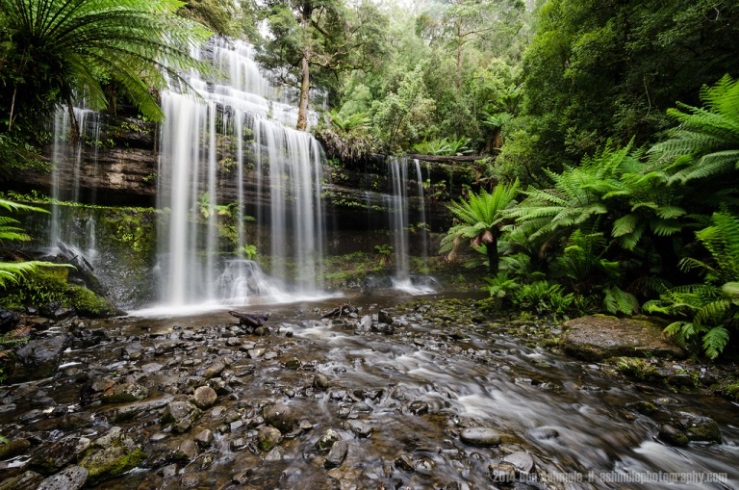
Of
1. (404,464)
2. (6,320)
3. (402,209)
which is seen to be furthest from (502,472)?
(402,209)

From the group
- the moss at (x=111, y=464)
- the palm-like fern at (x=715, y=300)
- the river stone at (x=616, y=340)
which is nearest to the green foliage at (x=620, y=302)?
the river stone at (x=616, y=340)

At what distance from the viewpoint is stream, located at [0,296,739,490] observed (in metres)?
1.59

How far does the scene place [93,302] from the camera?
483 centimetres

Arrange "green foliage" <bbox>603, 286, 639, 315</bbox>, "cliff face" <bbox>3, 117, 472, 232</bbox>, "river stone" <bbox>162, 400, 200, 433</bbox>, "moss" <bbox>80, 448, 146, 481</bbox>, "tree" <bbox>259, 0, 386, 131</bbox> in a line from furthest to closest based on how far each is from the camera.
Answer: "tree" <bbox>259, 0, 386, 131</bbox>, "cliff face" <bbox>3, 117, 472, 232</bbox>, "green foliage" <bbox>603, 286, 639, 315</bbox>, "river stone" <bbox>162, 400, 200, 433</bbox>, "moss" <bbox>80, 448, 146, 481</bbox>

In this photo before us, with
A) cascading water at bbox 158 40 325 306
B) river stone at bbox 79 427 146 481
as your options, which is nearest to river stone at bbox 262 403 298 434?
river stone at bbox 79 427 146 481

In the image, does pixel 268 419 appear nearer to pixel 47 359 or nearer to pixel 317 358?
pixel 317 358

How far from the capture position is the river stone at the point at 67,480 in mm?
1365

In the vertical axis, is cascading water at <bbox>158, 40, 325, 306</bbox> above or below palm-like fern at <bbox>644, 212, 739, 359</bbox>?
above

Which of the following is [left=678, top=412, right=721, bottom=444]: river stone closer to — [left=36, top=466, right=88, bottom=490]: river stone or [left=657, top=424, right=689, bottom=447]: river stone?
[left=657, top=424, right=689, bottom=447]: river stone

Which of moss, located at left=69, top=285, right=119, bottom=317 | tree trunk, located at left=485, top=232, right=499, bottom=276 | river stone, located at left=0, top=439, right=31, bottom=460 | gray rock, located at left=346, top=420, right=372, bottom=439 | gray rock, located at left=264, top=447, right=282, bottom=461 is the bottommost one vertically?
Answer: gray rock, located at left=346, top=420, right=372, bottom=439

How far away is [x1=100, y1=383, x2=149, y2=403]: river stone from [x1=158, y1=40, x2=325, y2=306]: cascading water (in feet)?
17.3

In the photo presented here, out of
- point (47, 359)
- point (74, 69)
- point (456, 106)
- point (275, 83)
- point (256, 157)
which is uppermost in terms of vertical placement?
point (275, 83)

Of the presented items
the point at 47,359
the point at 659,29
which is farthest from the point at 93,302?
the point at 659,29

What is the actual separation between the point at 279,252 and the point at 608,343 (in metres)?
8.44
